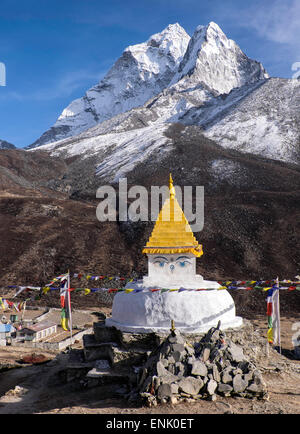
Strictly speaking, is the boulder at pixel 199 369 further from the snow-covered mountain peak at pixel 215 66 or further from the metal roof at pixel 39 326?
the snow-covered mountain peak at pixel 215 66

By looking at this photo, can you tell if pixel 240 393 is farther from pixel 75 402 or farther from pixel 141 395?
pixel 75 402

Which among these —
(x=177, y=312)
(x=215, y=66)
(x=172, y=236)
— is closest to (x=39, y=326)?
(x=172, y=236)

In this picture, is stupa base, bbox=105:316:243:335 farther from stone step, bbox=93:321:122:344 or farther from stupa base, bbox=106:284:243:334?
stone step, bbox=93:321:122:344

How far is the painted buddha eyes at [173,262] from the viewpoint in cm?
1561

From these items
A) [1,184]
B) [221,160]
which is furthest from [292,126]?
[1,184]

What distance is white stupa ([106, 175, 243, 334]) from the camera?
1406cm

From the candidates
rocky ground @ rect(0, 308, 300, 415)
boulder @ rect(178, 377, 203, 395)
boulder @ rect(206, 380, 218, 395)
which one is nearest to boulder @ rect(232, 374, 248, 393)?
rocky ground @ rect(0, 308, 300, 415)

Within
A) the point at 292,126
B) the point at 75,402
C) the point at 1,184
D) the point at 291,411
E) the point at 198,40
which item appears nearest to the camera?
the point at 291,411

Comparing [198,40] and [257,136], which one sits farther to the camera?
[198,40]

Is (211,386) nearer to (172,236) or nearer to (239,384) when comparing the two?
(239,384)

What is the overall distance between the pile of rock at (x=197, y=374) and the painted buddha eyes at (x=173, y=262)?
13.4 ft

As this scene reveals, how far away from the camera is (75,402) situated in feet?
39.2

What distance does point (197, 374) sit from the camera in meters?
10.9

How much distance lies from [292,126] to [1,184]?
64090 mm
